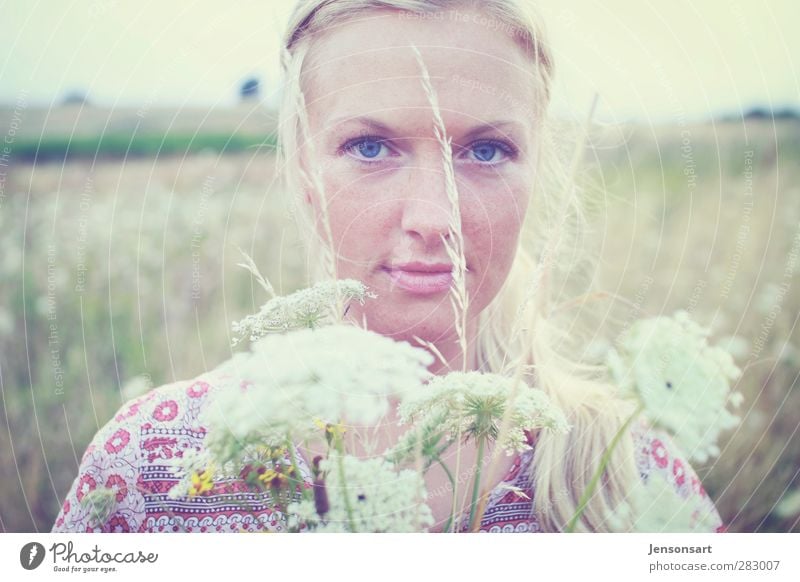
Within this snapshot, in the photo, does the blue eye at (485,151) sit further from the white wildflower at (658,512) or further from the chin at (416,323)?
the white wildflower at (658,512)

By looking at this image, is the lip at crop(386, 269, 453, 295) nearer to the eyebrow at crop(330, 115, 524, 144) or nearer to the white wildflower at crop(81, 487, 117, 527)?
the eyebrow at crop(330, 115, 524, 144)

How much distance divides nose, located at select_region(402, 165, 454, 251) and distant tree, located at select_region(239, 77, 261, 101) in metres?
0.24

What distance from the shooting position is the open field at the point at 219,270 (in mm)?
945

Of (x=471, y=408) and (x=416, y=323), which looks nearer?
(x=471, y=408)

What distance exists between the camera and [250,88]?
0.83m

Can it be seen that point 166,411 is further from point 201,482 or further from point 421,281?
point 421,281

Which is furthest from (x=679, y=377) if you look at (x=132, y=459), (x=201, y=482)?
(x=132, y=459)

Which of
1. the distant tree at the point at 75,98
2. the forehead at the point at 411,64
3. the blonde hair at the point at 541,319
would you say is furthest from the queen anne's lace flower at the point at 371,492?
the distant tree at the point at 75,98

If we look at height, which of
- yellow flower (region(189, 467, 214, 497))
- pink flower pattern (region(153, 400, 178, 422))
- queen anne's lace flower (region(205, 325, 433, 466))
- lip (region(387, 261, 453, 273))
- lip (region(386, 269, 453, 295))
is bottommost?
yellow flower (region(189, 467, 214, 497))

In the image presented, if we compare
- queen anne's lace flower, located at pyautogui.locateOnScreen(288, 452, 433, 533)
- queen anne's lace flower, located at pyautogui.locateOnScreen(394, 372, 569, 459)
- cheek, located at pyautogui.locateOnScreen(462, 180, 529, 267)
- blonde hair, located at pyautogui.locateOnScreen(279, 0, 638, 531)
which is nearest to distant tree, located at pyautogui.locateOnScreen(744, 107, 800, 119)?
blonde hair, located at pyautogui.locateOnScreen(279, 0, 638, 531)

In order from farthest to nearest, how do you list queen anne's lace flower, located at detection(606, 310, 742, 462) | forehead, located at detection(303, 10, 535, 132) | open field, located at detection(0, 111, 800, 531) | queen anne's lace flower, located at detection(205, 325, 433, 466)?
open field, located at detection(0, 111, 800, 531), forehead, located at detection(303, 10, 535, 132), queen anne's lace flower, located at detection(606, 310, 742, 462), queen anne's lace flower, located at detection(205, 325, 433, 466)

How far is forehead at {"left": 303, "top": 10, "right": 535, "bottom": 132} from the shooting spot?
27.2 inches

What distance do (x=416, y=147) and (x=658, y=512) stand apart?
0.48 m
